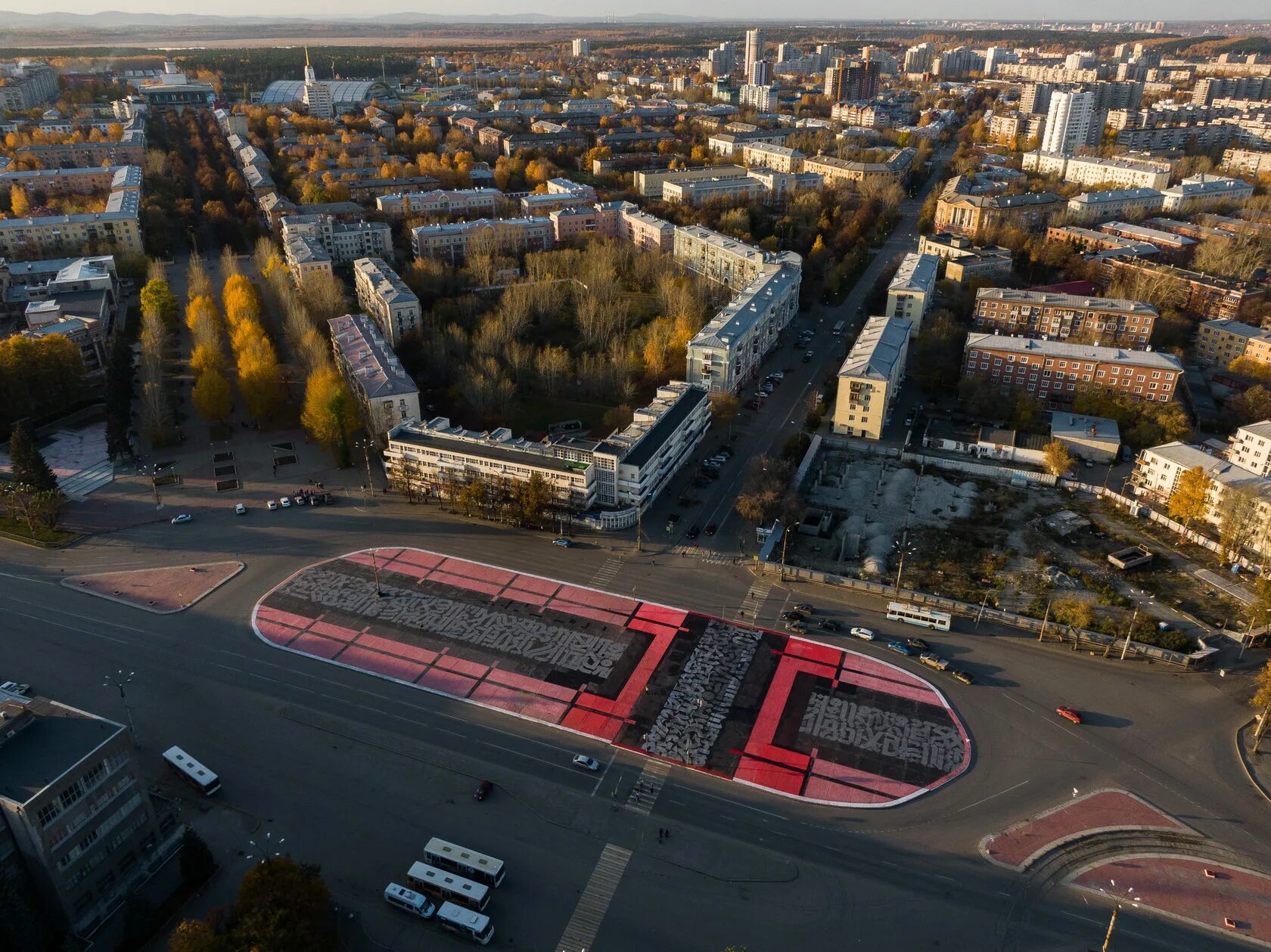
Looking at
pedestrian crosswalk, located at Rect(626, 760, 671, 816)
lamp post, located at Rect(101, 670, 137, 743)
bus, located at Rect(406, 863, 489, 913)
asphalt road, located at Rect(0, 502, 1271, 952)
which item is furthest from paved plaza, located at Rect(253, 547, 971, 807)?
bus, located at Rect(406, 863, 489, 913)

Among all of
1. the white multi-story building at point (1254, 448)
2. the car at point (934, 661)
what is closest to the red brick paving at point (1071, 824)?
the car at point (934, 661)

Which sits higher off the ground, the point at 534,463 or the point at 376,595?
the point at 534,463

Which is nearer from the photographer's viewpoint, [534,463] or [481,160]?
[534,463]

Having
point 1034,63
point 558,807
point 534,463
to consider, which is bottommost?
point 558,807

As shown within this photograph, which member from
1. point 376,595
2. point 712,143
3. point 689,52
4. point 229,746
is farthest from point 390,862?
point 689,52

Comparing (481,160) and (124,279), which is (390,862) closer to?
(124,279)

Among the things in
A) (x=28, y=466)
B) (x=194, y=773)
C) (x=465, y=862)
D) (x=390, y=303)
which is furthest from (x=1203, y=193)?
(x=28, y=466)
